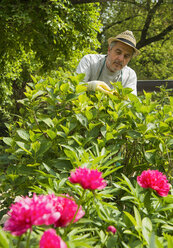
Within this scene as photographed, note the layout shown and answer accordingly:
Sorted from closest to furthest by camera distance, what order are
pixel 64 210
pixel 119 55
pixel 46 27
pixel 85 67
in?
pixel 64 210, pixel 85 67, pixel 119 55, pixel 46 27

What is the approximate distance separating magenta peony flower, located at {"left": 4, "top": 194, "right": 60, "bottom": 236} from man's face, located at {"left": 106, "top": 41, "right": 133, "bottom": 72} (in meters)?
2.53

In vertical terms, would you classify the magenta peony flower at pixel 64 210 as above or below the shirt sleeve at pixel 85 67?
below

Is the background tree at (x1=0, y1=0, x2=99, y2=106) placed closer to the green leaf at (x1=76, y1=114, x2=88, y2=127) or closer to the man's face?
the man's face

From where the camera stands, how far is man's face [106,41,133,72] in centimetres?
298

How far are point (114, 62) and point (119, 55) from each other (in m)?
0.09

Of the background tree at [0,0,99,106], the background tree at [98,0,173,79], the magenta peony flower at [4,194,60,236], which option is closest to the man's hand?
the magenta peony flower at [4,194,60,236]

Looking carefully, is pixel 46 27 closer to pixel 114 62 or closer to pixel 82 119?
pixel 114 62

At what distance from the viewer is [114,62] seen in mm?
2990

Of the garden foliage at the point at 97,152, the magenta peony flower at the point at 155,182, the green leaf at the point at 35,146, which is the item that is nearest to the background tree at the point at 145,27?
the garden foliage at the point at 97,152

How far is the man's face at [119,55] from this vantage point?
298 cm

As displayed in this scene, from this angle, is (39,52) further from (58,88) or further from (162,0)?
(162,0)

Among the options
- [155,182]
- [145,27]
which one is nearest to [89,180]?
[155,182]

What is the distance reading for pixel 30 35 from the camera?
5645 mm

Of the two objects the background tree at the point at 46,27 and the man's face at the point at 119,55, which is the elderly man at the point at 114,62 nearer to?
the man's face at the point at 119,55
